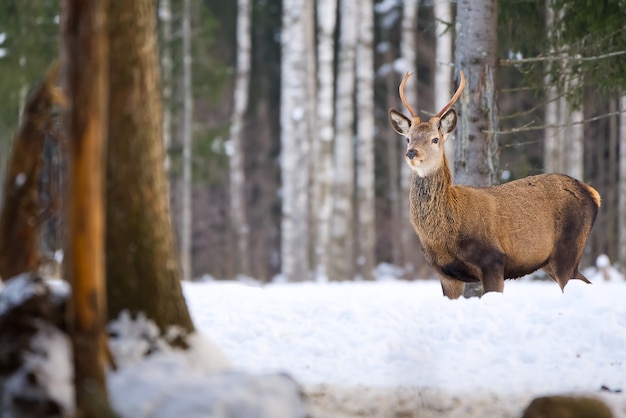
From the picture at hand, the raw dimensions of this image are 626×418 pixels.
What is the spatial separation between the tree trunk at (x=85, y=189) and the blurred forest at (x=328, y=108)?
1566mm

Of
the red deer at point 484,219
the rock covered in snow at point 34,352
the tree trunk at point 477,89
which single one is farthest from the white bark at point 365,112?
the rock covered in snow at point 34,352

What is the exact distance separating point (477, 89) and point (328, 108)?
34.6 feet

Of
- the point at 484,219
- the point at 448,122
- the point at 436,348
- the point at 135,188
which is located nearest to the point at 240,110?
the point at 448,122

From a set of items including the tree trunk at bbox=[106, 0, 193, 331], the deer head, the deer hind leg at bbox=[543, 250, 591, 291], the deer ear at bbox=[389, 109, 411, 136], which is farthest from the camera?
the deer hind leg at bbox=[543, 250, 591, 291]

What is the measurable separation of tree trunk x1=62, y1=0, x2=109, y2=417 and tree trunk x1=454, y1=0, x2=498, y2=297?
5.75 m

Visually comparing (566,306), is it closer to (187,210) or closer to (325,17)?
(325,17)

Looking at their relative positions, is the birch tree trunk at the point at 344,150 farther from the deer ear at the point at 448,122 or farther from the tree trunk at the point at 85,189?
the tree trunk at the point at 85,189

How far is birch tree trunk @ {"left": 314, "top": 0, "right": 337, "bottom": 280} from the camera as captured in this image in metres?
19.7

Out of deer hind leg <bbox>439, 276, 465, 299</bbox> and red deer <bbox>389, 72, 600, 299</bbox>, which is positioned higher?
red deer <bbox>389, 72, 600, 299</bbox>

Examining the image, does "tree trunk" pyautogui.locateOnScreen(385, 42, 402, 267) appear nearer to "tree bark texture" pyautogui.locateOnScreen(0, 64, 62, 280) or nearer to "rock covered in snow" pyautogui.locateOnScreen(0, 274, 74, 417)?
"tree bark texture" pyautogui.locateOnScreen(0, 64, 62, 280)

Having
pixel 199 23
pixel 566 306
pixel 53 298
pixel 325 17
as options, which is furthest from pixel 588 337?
pixel 199 23

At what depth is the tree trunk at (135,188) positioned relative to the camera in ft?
17.1

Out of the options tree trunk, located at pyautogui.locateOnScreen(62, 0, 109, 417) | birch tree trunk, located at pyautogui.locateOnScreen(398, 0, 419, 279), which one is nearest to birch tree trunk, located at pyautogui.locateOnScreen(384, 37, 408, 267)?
birch tree trunk, located at pyautogui.locateOnScreen(398, 0, 419, 279)

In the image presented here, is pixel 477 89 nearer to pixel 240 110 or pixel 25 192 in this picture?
pixel 25 192
